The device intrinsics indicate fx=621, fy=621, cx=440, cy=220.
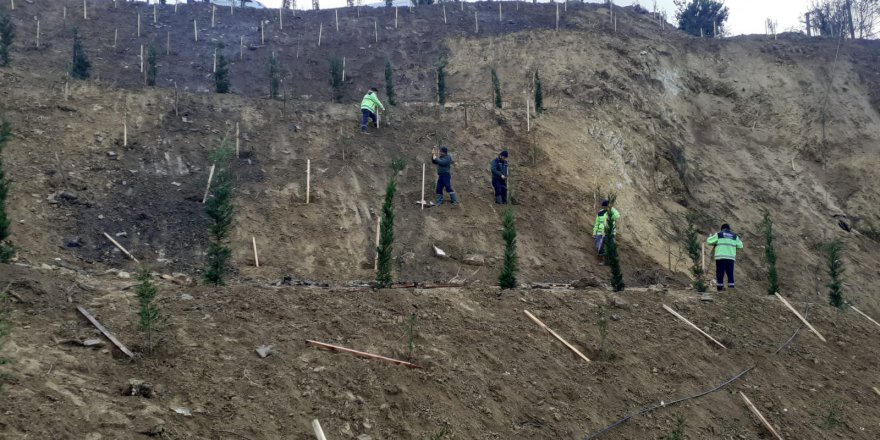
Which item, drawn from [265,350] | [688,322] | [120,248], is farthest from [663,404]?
[120,248]

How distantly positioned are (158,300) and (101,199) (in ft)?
21.3

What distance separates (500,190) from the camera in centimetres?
1510

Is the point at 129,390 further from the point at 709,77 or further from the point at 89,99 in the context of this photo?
the point at 709,77

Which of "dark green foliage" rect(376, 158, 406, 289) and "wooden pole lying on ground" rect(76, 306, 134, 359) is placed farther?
"dark green foliage" rect(376, 158, 406, 289)

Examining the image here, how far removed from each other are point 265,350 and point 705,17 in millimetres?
28472

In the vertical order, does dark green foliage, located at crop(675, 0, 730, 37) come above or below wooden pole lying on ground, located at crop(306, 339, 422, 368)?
above

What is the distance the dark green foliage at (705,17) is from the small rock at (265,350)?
27.7m

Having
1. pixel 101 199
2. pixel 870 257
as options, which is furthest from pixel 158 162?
pixel 870 257

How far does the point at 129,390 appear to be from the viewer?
5891 millimetres

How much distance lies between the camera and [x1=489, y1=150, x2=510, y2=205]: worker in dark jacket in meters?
14.9

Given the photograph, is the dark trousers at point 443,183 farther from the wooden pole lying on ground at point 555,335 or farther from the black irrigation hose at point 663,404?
the black irrigation hose at point 663,404

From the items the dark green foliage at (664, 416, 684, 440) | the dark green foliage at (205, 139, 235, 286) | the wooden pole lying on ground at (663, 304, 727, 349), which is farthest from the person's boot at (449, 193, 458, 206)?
the dark green foliage at (664, 416, 684, 440)

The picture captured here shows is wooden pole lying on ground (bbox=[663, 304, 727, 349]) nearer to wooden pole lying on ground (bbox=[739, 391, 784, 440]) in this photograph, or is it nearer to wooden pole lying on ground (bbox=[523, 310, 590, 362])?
wooden pole lying on ground (bbox=[739, 391, 784, 440])

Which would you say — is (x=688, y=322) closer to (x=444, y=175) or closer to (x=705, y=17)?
(x=444, y=175)
